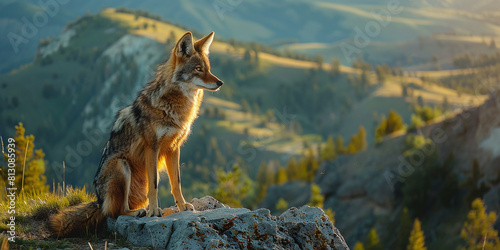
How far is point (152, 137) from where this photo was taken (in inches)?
457

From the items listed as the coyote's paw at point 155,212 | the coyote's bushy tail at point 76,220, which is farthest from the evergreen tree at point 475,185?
the coyote's bushy tail at point 76,220

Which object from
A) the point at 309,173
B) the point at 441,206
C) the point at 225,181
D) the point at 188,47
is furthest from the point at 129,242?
the point at 309,173

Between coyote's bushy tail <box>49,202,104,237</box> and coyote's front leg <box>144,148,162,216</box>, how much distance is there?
120 cm

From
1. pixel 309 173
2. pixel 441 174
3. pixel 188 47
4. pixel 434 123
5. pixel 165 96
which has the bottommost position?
pixel 309 173

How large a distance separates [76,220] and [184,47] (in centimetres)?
467

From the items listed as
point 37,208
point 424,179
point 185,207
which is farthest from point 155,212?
point 424,179

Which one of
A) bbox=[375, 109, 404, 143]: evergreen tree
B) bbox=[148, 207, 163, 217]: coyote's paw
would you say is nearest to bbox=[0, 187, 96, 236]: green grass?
bbox=[148, 207, 163, 217]: coyote's paw

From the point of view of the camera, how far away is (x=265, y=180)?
550 feet

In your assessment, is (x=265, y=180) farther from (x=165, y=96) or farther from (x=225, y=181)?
(x=165, y=96)

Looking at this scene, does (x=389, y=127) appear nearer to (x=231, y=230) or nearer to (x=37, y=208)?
(x=37, y=208)

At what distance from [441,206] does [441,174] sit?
8646 mm

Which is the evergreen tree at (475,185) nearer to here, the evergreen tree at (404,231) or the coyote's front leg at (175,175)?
the evergreen tree at (404,231)

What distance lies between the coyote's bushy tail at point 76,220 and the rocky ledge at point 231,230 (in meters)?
0.38

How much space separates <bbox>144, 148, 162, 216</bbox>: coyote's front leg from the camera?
1155 centimetres
